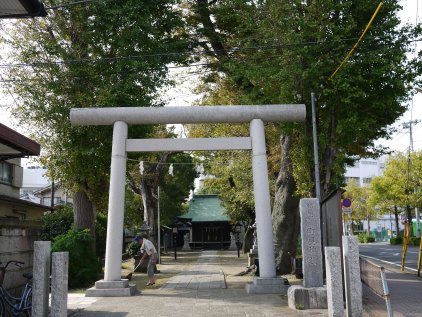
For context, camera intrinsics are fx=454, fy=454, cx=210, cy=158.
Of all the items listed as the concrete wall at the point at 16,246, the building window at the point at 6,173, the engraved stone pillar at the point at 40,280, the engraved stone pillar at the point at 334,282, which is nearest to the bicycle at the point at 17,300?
the concrete wall at the point at 16,246

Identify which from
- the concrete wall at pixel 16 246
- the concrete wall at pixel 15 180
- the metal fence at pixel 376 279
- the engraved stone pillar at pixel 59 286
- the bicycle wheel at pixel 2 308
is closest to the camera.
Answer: the metal fence at pixel 376 279

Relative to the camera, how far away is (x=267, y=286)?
41.3ft

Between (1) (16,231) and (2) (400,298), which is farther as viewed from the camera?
(2) (400,298)

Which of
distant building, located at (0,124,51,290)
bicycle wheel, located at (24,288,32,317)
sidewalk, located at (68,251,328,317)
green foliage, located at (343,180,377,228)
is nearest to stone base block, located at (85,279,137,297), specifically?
sidewalk, located at (68,251,328,317)

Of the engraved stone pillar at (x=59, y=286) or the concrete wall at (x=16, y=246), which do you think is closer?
the engraved stone pillar at (x=59, y=286)

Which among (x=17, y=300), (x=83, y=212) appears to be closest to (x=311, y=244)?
(x=17, y=300)

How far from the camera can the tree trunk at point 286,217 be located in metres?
18.3

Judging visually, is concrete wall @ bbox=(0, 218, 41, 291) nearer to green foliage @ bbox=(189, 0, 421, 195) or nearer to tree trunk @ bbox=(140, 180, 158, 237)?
green foliage @ bbox=(189, 0, 421, 195)

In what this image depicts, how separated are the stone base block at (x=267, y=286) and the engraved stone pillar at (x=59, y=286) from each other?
6.09 m

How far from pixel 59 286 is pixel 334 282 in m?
4.87

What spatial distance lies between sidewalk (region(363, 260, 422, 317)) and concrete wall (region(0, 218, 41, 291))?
673 centimetres

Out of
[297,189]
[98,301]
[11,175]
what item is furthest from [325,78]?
[11,175]

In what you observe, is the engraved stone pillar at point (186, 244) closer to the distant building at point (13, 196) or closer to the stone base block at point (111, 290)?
the distant building at point (13, 196)

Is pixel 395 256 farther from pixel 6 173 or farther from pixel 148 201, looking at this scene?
pixel 6 173
